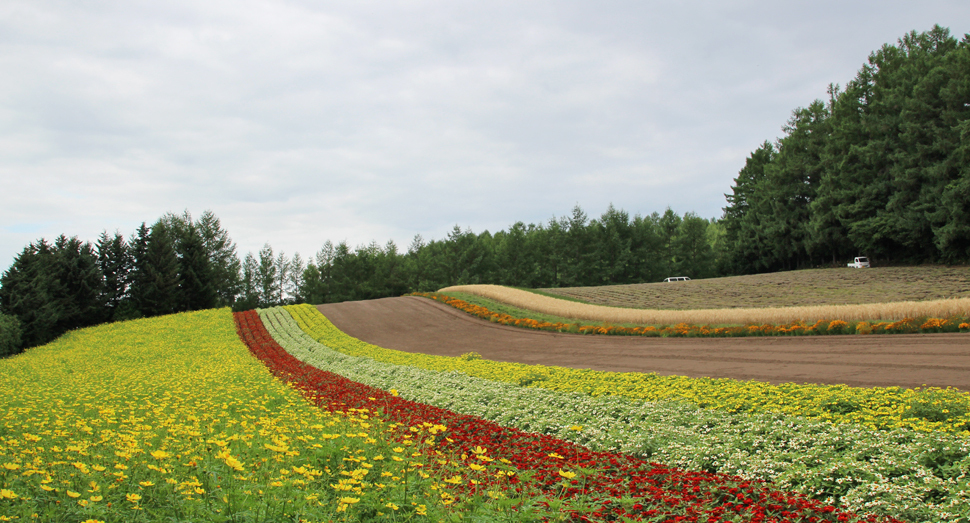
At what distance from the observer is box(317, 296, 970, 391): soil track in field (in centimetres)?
922

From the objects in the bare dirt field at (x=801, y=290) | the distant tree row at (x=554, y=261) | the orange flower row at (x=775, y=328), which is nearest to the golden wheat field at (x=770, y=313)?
the orange flower row at (x=775, y=328)

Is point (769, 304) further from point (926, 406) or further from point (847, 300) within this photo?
point (926, 406)

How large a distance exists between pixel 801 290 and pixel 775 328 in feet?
48.4

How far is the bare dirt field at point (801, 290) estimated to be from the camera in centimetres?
2227

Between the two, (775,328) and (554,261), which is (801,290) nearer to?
(775,328)

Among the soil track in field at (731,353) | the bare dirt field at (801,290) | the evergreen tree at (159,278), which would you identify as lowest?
the soil track in field at (731,353)

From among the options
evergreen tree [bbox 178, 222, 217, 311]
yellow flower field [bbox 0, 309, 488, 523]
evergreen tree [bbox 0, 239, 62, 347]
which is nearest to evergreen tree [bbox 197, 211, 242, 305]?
evergreen tree [bbox 178, 222, 217, 311]

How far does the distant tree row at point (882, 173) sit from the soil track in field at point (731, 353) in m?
25.1

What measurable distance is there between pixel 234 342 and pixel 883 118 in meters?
44.6

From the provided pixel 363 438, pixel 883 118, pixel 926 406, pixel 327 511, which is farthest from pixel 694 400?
pixel 883 118

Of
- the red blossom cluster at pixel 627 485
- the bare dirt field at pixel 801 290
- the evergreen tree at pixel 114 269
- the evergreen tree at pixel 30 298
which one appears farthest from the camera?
the evergreen tree at pixel 114 269

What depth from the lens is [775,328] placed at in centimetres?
1531

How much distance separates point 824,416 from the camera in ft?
19.6

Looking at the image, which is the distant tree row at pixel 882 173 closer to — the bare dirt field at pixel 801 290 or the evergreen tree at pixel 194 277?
the bare dirt field at pixel 801 290
